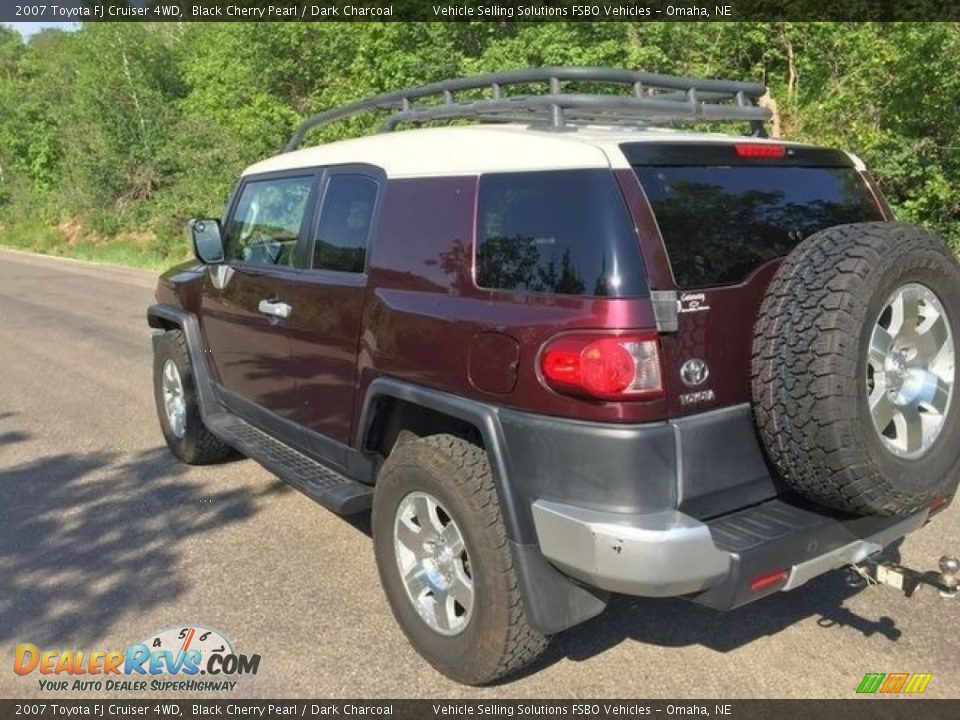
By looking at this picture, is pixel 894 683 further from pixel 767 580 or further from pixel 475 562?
pixel 475 562

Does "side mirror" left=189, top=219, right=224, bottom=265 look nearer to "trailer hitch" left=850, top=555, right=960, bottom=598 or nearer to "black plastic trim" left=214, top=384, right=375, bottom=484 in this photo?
"black plastic trim" left=214, top=384, right=375, bottom=484

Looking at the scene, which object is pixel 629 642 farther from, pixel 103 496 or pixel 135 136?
pixel 135 136

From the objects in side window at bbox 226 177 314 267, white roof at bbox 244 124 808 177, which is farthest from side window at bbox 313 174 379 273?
side window at bbox 226 177 314 267

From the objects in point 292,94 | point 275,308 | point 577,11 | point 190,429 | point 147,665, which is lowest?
point 147,665

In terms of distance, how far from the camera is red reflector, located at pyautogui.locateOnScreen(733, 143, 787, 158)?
2.94 metres

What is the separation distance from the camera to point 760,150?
9.79 ft

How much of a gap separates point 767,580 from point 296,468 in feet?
7.43

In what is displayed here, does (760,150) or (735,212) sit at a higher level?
(760,150)

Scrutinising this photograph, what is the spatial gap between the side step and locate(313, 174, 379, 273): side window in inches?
37.6

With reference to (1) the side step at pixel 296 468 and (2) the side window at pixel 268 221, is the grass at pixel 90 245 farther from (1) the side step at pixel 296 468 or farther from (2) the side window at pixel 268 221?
(1) the side step at pixel 296 468

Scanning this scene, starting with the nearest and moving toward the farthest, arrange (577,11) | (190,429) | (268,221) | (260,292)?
(260,292) < (268,221) < (190,429) < (577,11)

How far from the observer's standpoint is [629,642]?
322cm

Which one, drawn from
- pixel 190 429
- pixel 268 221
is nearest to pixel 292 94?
pixel 190 429

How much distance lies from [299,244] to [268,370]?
718mm
